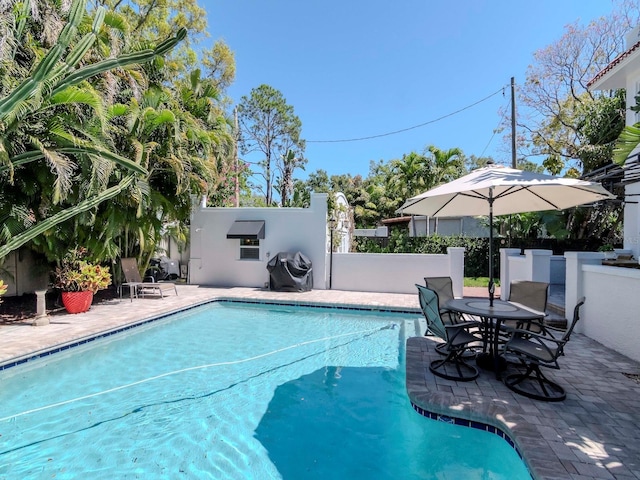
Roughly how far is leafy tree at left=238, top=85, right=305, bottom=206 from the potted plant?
25.6 metres

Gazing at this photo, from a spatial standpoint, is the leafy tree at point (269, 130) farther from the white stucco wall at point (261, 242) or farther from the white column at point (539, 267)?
the white column at point (539, 267)

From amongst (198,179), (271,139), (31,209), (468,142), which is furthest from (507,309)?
(271,139)

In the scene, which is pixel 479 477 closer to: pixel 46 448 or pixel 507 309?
pixel 507 309

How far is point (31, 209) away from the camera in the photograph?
9422mm

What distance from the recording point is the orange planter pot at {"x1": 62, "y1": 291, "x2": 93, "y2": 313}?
9.74 metres

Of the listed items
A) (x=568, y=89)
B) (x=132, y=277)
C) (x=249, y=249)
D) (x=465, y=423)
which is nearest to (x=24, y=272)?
(x=132, y=277)

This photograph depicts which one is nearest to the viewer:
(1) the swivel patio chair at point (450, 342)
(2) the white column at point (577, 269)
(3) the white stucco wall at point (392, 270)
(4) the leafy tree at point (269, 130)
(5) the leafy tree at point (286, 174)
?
(1) the swivel patio chair at point (450, 342)

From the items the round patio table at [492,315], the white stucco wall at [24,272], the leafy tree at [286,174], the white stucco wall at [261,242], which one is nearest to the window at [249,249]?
the white stucco wall at [261,242]

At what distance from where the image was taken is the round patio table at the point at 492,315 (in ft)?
16.9

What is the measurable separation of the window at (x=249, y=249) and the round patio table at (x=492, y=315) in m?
10.9

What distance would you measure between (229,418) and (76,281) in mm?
7866

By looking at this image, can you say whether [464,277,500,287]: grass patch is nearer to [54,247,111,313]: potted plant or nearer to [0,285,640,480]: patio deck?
[0,285,640,480]: patio deck

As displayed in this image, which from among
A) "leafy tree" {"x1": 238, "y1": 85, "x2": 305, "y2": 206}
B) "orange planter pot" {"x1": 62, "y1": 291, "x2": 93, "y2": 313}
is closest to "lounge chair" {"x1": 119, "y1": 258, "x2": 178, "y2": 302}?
"orange planter pot" {"x1": 62, "y1": 291, "x2": 93, "y2": 313}

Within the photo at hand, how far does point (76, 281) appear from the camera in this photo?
981 centimetres
